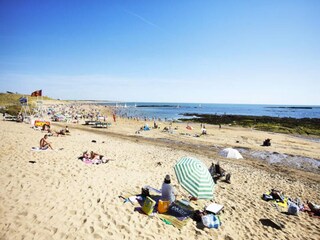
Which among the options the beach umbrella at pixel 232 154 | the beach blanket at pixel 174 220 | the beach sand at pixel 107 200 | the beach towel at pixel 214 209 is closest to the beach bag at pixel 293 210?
the beach sand at pixel 107 200

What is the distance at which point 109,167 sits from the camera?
1091 cm

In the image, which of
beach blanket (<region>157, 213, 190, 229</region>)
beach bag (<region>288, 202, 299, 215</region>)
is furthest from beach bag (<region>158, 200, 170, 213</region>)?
beach bag (<region>288, 202, 299, 215</region>)

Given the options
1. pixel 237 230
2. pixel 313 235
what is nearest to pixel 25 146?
pixel 237 230

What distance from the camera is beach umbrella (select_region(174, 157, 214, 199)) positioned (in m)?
6.00

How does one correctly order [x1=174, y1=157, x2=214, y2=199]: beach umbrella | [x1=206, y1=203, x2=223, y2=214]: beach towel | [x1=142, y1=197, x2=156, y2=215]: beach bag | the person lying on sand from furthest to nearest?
the person lying on sand < [x1=206, y1=203, x2=223, y2=214]: beach towel < [x1=142, y1=197, x2=156, y2=215]: beach bag < [x1=174, y1=157, x2=214, y2=199]: beach umbrella

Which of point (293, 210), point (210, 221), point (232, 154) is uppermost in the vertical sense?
point (232, 154)

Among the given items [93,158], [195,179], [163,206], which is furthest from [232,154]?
[93,158]

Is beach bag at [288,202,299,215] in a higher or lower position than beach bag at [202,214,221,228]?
lower

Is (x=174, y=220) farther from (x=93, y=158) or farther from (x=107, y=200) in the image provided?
(x=93, y=158)

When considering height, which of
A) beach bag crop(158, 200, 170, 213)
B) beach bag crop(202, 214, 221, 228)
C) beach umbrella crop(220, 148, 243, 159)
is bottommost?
beach bag crop(202, 214, 221, 228)

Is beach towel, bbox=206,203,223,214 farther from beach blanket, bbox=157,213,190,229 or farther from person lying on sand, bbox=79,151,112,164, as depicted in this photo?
person lying on sand, bbox=79,151,112,164

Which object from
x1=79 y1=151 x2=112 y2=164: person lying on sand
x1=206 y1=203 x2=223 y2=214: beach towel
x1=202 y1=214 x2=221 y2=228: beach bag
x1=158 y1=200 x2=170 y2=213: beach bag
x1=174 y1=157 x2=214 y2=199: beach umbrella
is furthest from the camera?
x1=79 y1=151 x2=112 y2=164: person lying on sand

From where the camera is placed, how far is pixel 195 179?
6.20m

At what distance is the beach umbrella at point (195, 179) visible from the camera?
6000 mm
